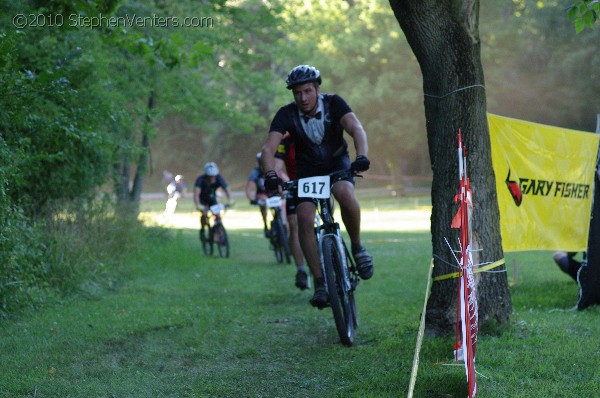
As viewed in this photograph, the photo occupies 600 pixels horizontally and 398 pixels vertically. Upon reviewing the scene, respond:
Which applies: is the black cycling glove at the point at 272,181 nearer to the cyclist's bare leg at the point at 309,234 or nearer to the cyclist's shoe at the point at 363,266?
the cyclist's bare leg at the point at 309,234

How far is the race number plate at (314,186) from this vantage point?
7.73 metres

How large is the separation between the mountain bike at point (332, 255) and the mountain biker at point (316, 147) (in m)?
0.10

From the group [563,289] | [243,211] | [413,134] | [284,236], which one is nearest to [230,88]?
[413,134]

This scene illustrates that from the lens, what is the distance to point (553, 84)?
179ft

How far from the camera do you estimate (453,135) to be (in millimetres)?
7516

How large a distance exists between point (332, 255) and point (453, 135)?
138 cm

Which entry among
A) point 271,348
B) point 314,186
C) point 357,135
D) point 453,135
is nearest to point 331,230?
point 314,186

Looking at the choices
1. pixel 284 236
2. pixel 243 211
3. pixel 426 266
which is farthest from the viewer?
pixel 243 211

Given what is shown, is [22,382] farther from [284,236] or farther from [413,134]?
[413,134]

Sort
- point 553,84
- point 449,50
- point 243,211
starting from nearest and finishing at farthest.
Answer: point 449,50 < point 243,211 < point 553,84

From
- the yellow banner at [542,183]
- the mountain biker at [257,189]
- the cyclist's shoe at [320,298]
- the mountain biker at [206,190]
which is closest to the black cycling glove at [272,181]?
the cyclist's shoe at [320,298]

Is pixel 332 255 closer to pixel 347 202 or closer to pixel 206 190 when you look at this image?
pixel 347 202

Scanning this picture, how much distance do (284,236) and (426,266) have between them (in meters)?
2.66

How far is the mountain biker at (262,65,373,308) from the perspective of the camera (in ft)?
25.6
